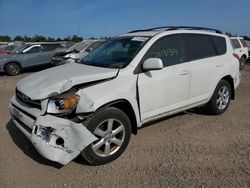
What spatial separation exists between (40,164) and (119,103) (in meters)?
1.35

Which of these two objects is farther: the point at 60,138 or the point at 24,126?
the point at 24,126

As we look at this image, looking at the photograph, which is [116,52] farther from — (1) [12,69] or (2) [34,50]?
(2) [34,50]

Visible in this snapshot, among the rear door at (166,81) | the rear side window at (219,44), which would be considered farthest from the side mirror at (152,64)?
the rear side window at (219,44)

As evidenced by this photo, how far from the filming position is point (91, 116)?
3.70 m

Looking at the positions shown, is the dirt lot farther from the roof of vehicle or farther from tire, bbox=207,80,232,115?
the roof of vehicle

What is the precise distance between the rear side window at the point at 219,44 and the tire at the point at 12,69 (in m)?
11.4

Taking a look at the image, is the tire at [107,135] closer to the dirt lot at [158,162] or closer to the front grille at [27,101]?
the dirt lot at [158,162]

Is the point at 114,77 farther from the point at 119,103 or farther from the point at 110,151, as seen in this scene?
the point at 110,151

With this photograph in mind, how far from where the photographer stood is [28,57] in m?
15.2

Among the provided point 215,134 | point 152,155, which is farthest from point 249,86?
point 152,155

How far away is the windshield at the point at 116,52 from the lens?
449 centimetres

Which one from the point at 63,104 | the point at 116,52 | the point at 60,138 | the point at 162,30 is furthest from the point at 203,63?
the point at 60,138

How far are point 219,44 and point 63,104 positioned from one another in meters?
3.70

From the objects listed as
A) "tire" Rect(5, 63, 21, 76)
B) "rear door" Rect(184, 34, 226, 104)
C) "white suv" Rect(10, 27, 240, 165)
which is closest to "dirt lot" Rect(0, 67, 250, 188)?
"white suv" Rect(10, 27, 240, 165)
